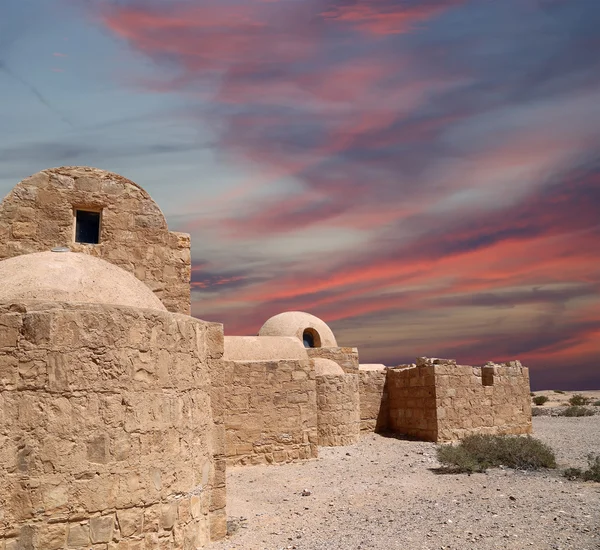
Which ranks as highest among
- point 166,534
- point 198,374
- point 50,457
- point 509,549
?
point 198,374

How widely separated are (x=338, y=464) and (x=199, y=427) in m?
5.87

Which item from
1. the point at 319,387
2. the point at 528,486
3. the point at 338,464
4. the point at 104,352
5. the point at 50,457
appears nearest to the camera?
the point at 50,457

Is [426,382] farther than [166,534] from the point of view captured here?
Yes

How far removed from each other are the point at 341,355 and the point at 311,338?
82.4 inches

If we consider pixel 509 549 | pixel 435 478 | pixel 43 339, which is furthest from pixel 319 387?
pixel 43 339

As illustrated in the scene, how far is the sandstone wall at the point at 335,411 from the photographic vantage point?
40.8 ft

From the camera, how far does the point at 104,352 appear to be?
4.27 meters

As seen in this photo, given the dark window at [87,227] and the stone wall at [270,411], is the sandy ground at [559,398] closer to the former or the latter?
the stone wall at [270,411]

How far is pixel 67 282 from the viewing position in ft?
15.7

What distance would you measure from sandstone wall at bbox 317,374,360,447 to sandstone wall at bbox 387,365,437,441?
5.67 ft

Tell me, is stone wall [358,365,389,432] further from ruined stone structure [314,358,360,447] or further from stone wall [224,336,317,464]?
stone wall [224,336,317,464]

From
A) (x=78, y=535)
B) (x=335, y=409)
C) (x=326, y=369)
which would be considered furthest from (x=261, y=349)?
(x=78, y=535)

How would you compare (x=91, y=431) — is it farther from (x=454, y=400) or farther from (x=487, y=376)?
(x=487, y=376)

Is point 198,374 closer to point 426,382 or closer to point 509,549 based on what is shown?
point 509,549
